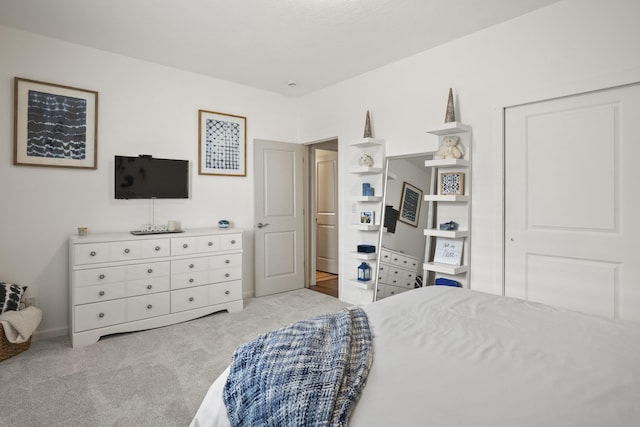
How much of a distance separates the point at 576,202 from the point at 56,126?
441cm

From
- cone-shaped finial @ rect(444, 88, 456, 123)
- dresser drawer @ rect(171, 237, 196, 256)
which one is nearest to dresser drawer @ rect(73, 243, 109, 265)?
dresser drawer @ rect(171, 237, 196, 256)

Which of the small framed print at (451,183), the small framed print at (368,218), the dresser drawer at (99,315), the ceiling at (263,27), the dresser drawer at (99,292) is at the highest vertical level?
the ceiling at (263,27)

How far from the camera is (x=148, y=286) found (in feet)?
10.7

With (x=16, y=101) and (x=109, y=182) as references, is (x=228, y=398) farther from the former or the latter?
(x=16, y=101)

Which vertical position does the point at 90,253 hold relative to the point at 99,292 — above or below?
above

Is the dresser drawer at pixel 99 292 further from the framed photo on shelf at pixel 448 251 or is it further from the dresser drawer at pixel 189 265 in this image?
the framed photo on shelf at pixel 448 251

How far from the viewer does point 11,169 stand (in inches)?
118

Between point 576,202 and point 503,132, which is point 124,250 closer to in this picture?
point 503,132

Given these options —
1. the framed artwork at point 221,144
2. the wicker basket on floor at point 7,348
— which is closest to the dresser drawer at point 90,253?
the wicker basket on floor at point 7,348

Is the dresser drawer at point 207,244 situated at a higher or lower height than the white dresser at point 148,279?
higher

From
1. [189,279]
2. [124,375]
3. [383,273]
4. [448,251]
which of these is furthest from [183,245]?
[448,251]

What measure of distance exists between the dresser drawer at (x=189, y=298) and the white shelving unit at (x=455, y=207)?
227 cm

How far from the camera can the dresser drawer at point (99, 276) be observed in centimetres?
292

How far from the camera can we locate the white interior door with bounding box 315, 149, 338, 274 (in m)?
5.96
